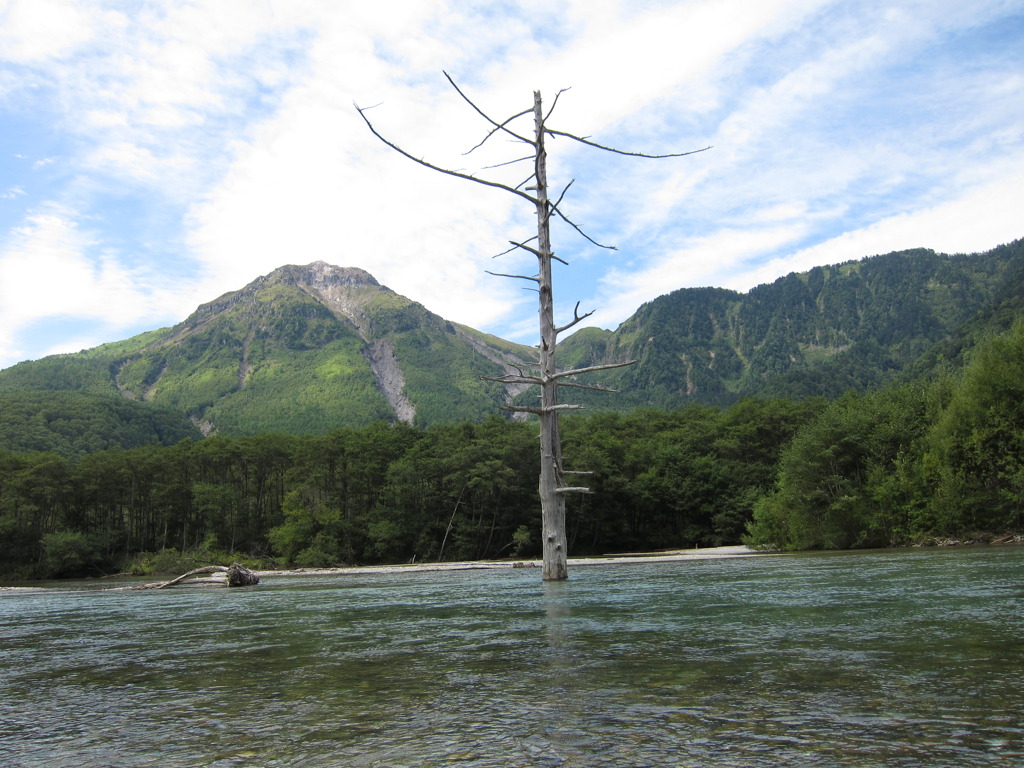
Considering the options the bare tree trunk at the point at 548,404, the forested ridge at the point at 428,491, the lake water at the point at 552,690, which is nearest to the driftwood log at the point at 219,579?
the bare tree trunk at the point at 548,404

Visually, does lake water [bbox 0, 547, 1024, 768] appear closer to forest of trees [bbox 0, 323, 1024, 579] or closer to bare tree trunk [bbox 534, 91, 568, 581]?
bare tree trunk [bbox 534, 91, 568, 581]

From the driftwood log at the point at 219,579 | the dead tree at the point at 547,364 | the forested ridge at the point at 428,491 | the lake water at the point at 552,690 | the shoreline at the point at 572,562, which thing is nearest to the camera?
the lake water at the point at 552,690

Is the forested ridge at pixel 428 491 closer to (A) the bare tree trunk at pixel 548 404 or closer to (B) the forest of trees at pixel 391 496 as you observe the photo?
(B) the forest of trees at pixel 391 496

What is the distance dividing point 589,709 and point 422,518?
69.4m

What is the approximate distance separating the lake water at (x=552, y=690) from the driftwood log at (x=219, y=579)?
18624 millimetres

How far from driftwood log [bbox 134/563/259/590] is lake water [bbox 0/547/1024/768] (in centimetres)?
1862

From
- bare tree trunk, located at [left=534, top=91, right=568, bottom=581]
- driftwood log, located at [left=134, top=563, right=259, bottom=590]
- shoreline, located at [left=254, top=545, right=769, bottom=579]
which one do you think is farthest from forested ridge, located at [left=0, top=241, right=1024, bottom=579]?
bare tree trunk, located at [left=534, top=91, right=568, bottom=581]

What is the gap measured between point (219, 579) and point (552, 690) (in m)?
30.4

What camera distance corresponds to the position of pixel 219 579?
106ft

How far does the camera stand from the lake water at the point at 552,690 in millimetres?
4238

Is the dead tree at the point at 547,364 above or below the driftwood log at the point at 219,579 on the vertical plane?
above

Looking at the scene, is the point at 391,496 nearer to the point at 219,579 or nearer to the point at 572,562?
the point at 572,562

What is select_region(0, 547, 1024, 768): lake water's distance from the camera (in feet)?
13.9

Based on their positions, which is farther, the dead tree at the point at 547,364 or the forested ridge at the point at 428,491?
the forested ridge at the point at 428,491
